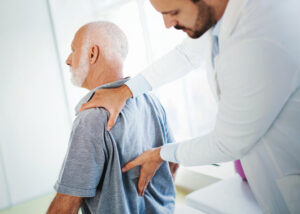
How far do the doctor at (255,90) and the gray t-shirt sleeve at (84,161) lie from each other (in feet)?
0.82

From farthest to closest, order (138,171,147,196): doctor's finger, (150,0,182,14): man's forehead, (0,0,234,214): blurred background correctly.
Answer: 1. (0,0,234,214): blurred background
2. (138,171,147,196): doctor's finger
3. (150,0,182,14): man's forehead

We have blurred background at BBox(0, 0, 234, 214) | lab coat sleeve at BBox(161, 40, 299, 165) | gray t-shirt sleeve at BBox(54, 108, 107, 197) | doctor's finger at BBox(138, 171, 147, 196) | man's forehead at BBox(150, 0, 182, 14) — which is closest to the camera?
lab coat sleeve at BBox(161, 40, 299, 165)

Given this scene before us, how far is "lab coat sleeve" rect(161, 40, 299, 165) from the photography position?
0.55 metres

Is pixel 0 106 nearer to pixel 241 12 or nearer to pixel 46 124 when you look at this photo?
pixel 46 124

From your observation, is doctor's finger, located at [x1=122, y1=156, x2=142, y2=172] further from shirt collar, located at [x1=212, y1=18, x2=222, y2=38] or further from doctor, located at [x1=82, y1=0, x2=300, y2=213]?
shirt collar, located at [x1=212, y1=18, x2=222, y2=38]

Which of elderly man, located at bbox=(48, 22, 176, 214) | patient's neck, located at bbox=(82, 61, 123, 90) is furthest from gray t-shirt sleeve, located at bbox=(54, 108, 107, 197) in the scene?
patient's neck, located at bbox=(82, 61, 123, 90)

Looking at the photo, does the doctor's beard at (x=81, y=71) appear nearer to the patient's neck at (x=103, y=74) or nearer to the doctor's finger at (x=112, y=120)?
the patient's neck at (x=103, y=74)

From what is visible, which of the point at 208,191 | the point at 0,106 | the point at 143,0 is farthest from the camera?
the point at 143,0

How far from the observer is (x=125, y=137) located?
0.95 m

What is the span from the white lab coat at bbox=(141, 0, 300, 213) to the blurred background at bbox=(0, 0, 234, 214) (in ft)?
5.15

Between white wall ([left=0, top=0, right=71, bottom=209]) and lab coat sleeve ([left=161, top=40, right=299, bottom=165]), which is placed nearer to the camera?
lab coat sleeve ([left=161, top=40, right=299, bottom=165])

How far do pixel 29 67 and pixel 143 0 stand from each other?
1566 mm

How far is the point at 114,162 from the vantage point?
0.89 meters

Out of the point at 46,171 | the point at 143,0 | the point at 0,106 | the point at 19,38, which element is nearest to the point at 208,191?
the point at 46,171
